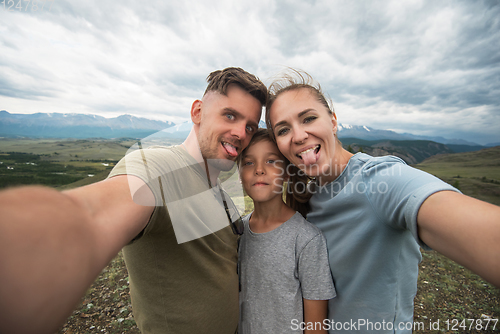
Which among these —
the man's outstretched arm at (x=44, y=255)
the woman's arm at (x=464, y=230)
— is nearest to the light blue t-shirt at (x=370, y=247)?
the woman's arm at (x=464, y=230)

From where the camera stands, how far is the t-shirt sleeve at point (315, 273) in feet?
6.59

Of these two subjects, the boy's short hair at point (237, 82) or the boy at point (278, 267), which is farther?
the boy's short hair at point (237, 82)

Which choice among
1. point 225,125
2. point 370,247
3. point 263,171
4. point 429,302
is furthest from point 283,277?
point 429,302

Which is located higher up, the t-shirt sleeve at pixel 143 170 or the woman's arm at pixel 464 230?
the t-shirt sleeve at pixel 143 170

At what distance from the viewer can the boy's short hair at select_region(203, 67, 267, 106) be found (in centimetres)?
264

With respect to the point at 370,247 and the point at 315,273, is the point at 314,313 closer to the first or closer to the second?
the point at 315,273

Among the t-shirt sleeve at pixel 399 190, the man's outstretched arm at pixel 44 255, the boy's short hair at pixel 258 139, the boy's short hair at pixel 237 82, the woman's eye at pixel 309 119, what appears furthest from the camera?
the boy's short hair at pixel 258 139

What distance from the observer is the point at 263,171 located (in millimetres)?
2596

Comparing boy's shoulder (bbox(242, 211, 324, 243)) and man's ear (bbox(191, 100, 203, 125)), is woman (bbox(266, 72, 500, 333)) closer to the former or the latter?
boy's shoulder (bbox(242, 211, 324, 243))

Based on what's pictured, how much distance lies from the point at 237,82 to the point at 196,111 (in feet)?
2.39

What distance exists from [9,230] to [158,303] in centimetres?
175

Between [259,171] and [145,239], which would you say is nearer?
[145,239]

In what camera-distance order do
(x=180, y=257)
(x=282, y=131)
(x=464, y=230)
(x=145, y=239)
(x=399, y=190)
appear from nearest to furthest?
1. (x=464, y=230)
2. (x=399, y=190)
3. (x=145, y=239)
4. (x=180, y=257)
5. (x=282, y=131)

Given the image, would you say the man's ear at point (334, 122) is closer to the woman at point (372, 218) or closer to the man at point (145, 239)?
the woman at point (372, 218)
